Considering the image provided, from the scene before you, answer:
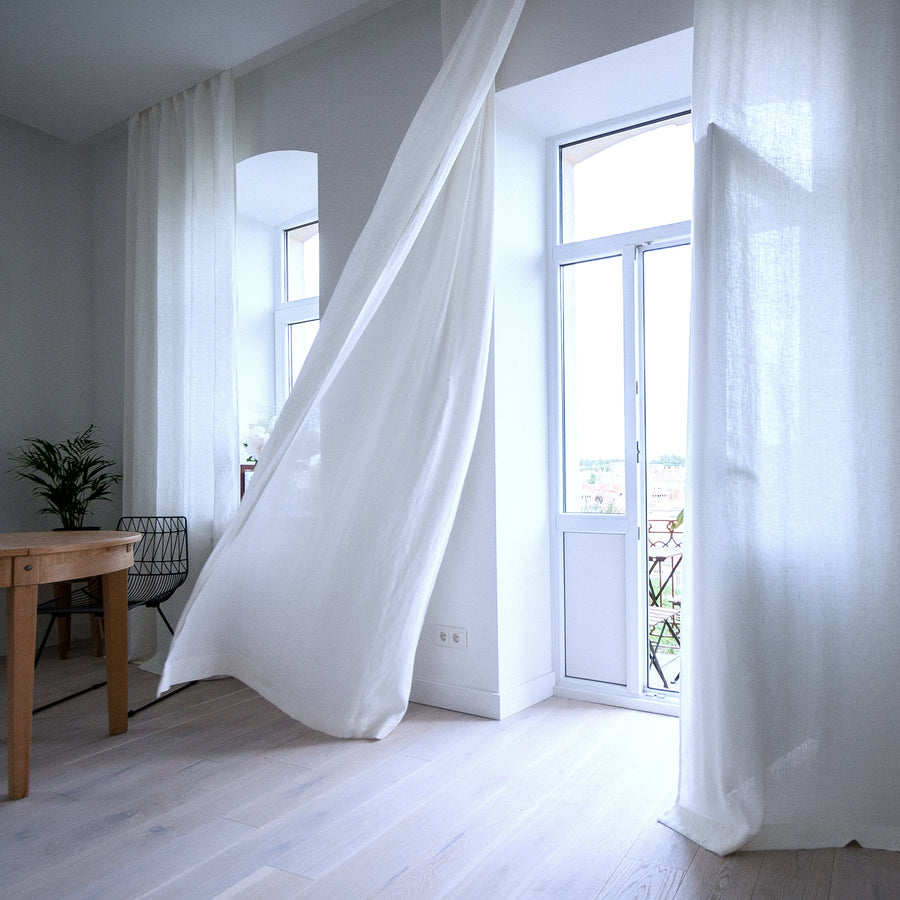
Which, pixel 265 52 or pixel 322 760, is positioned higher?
pixel 265 52

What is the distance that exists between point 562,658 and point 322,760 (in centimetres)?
121

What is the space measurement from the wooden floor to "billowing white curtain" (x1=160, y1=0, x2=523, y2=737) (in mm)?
264

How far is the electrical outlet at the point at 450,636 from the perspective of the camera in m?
3.15

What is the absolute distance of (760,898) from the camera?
1.77 metres

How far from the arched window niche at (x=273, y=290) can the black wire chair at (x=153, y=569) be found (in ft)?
1.85

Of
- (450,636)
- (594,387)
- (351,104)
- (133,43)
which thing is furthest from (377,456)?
(133,43)

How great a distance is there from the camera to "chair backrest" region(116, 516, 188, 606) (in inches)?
144

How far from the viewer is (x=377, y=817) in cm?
220

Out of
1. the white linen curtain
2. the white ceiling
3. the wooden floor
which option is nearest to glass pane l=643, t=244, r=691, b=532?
the wooden floor

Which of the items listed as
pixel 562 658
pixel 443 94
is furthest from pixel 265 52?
pixel 562 658

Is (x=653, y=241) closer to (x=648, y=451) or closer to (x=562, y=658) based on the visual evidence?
(x=648, y=451)

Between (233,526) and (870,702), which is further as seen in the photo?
(233,526)

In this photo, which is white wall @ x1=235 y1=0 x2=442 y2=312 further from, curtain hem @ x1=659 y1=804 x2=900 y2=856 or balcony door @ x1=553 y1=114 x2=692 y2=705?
curtain hem @ x1=659 y1=804 x2=900 y2=856

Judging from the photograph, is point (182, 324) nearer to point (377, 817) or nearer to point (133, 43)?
point (133, 43)
